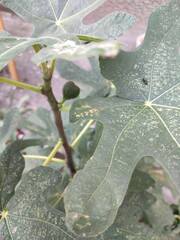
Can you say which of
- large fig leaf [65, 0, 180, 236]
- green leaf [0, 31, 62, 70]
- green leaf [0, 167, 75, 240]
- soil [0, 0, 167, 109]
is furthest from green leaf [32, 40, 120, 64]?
soil [0, 0, 167, 109]

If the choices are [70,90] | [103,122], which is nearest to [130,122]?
[103,122]

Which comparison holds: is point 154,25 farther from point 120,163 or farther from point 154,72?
point 120,163

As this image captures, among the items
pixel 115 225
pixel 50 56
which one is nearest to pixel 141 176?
pixel 115 225

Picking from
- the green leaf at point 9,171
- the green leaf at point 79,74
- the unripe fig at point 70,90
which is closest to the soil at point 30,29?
the green leaf at point 79,74

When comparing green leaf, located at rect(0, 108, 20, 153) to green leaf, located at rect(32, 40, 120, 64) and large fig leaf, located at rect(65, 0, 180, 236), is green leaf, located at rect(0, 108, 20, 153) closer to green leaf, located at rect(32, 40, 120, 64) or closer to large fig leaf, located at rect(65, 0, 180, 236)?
large fig leaf, located at rect(65, 0, 180, 236)

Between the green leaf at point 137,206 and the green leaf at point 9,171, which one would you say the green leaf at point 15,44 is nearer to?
the green leaf at point 9,171
